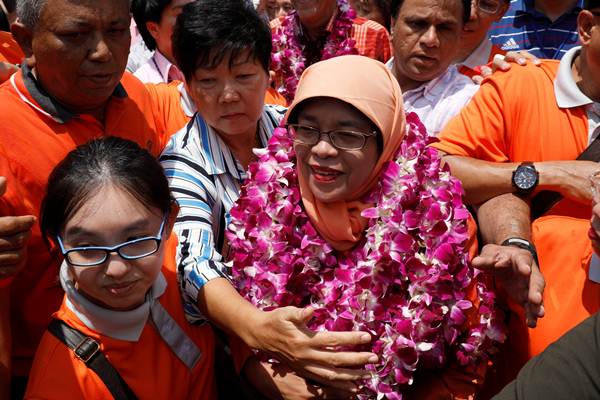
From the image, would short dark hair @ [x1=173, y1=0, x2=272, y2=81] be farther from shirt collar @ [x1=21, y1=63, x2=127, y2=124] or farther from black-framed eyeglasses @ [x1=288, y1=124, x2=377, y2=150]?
black-framed eyeglasses @ [x1=288, y1=124, x2=377, y2=150]

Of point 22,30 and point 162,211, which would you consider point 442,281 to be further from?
point 22,30

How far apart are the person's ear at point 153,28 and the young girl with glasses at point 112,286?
7.53ft

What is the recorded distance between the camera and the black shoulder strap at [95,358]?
8.20ft

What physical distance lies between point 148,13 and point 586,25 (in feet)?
9.34

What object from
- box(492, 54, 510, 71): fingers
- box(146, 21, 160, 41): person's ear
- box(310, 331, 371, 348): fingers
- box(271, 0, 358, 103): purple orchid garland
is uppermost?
box(492, 54, 510, 71): fingers

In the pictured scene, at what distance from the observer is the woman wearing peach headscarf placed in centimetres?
271

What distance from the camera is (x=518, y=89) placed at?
329 cm

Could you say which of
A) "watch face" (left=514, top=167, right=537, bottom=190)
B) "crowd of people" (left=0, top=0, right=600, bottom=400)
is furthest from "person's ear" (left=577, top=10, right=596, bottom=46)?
"watch face" (left=514, top=167, right=537, bottom=190)

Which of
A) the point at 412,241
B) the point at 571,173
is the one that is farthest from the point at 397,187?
the point at 571,173

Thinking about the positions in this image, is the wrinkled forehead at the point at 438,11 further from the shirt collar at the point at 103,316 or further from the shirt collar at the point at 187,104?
the shirt collar at the point at 103,316

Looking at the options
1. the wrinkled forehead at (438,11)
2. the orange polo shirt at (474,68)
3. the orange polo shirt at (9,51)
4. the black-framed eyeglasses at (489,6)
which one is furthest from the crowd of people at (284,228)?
the black-framed eyeglasses at (489,6)

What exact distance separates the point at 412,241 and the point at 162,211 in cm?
95

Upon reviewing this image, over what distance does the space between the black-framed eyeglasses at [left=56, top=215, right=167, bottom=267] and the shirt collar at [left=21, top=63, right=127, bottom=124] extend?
0.76 metres

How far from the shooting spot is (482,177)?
10.5ft
